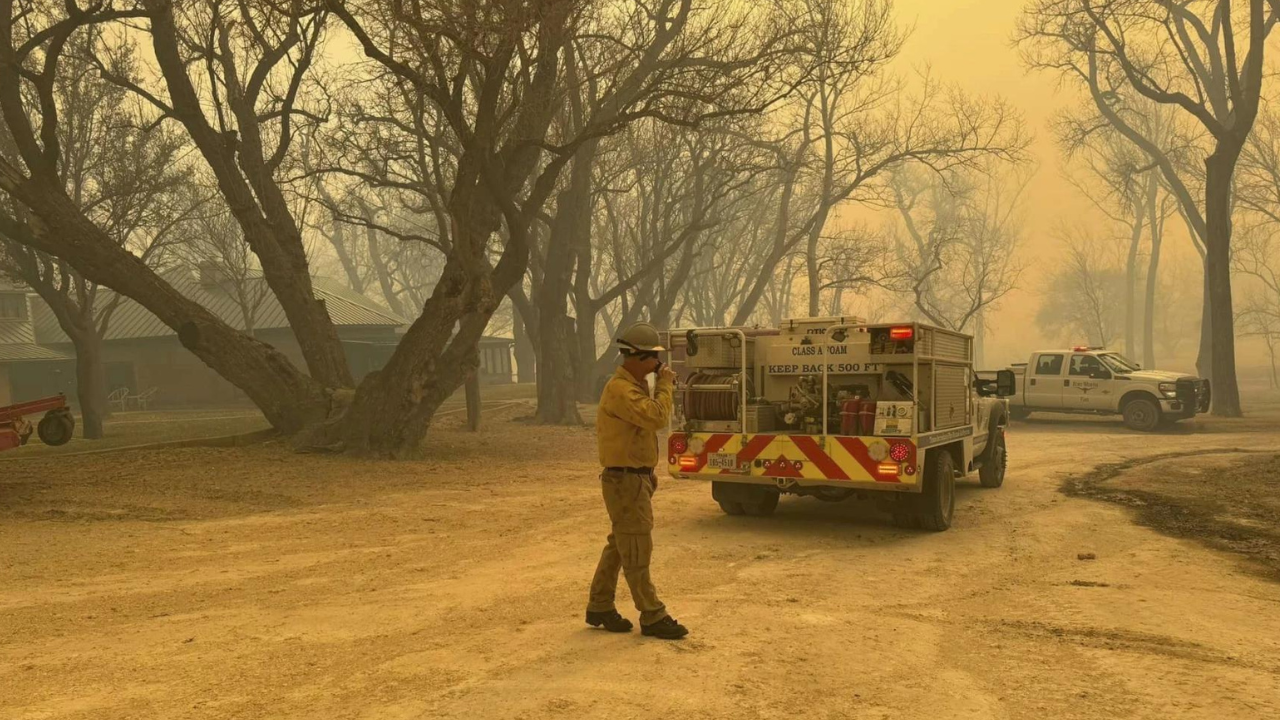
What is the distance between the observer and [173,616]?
7031 millimetres

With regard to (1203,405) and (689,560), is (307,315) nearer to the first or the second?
(689,560)

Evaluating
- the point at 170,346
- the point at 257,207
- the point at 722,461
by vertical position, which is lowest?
the point at 722,461

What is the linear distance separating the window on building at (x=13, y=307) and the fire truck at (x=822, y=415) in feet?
144

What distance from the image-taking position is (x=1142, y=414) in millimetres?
24109

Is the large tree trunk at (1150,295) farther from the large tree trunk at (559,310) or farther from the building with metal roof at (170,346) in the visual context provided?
the large tree trunk at (559,310)

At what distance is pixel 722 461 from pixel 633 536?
172 inches

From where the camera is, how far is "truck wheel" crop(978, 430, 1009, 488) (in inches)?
539

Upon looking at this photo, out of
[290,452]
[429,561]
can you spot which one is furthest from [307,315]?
[429,561]

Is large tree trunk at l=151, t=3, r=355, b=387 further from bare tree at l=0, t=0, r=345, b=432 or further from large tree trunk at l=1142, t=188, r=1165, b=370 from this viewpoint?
large tree trunk at l=1142, t=188, r=1165, b=370

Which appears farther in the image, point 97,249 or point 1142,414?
point 1142,414

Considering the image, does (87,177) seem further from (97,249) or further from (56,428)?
(56,428)

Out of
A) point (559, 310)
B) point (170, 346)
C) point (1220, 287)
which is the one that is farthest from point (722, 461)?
point (170, 346)

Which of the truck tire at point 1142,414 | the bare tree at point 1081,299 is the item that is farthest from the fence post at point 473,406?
the bare tree at point 1081,299

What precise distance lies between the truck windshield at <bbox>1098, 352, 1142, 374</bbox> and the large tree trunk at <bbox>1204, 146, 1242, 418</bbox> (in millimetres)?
4355
